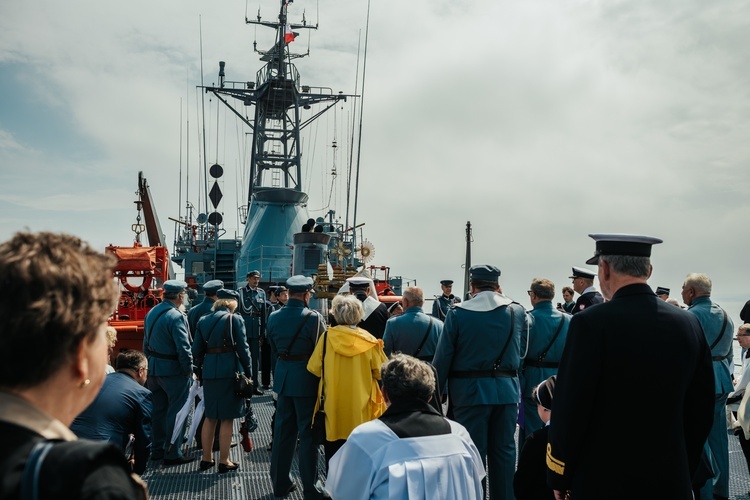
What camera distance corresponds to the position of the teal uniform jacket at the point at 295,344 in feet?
18.1

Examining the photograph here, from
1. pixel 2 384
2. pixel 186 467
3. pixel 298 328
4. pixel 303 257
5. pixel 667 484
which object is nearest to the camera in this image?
pixel 2 384

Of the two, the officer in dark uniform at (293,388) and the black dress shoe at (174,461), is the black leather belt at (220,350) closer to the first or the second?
the officer in dark uniform at (293,388)

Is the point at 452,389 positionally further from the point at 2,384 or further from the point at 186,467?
the point at 2,384

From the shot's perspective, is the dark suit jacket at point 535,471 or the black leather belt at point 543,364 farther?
the black leather belt at point 543,364

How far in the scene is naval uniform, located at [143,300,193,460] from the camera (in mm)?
6523

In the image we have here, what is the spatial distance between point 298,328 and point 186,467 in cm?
220

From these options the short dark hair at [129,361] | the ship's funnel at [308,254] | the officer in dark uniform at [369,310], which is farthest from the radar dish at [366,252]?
the short dark hair at [129,361]

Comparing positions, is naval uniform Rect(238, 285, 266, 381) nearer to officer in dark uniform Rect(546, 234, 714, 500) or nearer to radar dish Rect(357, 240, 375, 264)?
radar dish Rect(357, 240, 375, 264)

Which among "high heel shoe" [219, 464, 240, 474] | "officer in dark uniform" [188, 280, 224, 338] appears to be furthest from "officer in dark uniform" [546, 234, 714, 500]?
"officer in dark uniform" [188, 280, 224, 338]

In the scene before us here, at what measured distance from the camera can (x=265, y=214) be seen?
18719mm

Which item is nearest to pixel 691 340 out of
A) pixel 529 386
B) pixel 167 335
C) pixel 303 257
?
pixel 529 386

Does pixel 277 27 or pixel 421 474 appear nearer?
pixel 421 474

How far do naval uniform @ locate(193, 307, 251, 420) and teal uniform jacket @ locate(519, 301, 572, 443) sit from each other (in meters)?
2.83

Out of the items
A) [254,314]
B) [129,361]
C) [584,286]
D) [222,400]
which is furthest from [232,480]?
[254,314]
